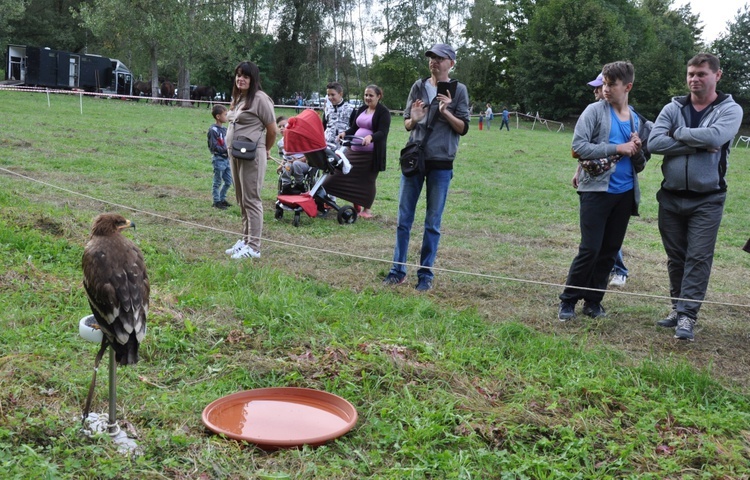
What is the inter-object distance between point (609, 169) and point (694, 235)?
0.77m

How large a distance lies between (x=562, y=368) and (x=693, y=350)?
1268 mm

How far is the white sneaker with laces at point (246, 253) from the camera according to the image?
6.99 m

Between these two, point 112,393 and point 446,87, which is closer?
point 112,393

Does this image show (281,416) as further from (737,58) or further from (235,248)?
(737,58)

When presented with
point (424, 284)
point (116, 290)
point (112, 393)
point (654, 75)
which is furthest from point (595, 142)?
point (654, 75)

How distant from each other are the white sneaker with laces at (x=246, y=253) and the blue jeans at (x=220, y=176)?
2873 millimetres

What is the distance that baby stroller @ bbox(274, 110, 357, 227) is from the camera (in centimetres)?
893

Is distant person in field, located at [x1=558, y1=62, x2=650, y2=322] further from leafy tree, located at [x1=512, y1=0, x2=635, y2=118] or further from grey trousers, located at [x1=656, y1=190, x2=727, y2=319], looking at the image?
leafy tree, located at [x1=512, y1=0, x2=635, y2=118]

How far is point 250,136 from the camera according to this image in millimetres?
7027

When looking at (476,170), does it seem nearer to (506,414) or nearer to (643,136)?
(643,136)

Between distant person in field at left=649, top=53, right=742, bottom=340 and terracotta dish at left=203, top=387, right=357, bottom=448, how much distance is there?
2.73m

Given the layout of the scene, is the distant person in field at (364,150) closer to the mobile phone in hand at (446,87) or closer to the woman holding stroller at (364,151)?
the woman holding stroller at (364,151)

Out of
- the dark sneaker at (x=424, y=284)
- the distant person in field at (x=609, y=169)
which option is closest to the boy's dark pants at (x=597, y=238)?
the distant person in field at (x=609, y=169)

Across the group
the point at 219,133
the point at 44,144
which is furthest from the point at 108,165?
the point at 219,133
